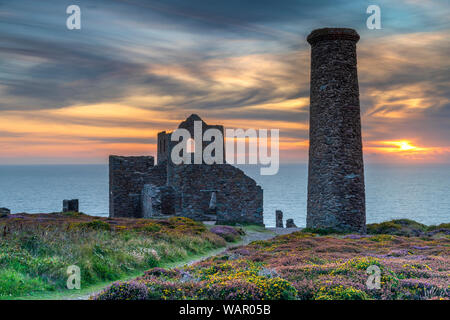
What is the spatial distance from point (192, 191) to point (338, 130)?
45.9 ft

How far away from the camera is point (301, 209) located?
90938 mm

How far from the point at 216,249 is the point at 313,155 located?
9.08 m

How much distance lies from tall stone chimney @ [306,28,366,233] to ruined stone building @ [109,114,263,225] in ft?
32.4

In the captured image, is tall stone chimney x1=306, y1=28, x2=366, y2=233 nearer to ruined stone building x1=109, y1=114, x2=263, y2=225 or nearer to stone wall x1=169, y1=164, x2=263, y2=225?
stone wall x1=169, y1=164, x2=263, y2=225

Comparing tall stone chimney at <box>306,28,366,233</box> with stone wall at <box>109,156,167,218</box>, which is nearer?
tall stone chimney at <box>306,28,366,233</box>

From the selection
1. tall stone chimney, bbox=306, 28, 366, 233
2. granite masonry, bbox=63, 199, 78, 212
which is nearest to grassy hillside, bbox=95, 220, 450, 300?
tall stone chimney, bbox=306, 28, 366, 233

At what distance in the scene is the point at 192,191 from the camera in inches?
1310

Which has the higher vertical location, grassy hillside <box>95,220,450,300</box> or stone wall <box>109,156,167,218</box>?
stone wall <box>109,156,167,218</box>

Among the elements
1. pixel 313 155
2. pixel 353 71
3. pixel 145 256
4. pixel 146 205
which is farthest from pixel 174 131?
pixel 145 256

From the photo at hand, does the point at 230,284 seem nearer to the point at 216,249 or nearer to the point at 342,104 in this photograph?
the point at 216,249

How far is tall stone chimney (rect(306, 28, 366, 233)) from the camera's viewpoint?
78.6ft

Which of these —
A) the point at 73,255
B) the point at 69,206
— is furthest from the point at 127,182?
the point at 73,255

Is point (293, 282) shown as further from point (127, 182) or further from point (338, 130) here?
point (127, 182)
